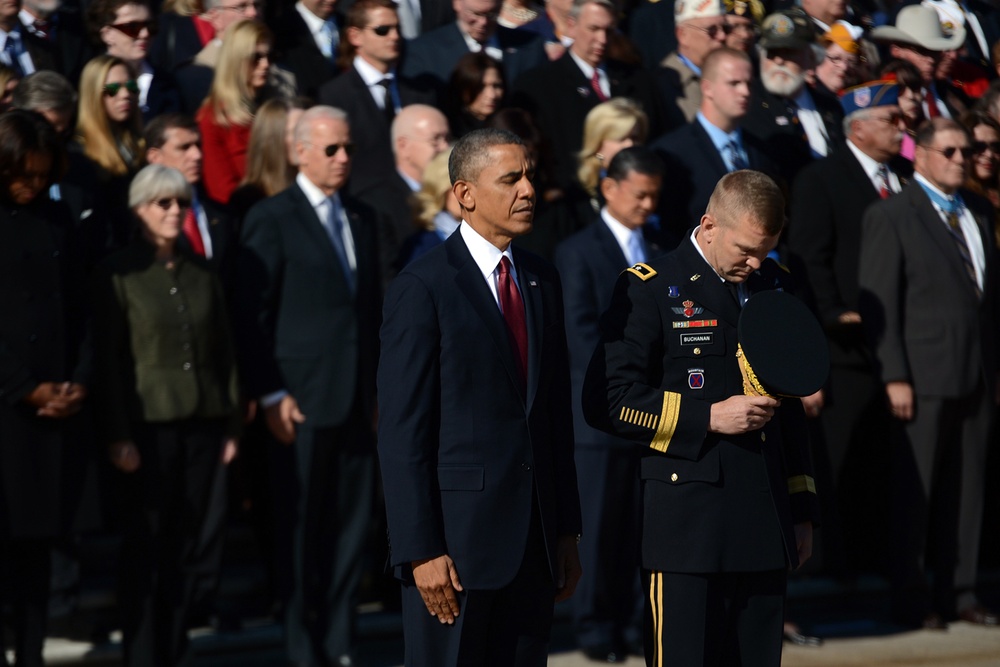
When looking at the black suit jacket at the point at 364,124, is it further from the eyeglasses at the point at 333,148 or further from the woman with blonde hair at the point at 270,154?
the eyeglasses at the point at 333,148

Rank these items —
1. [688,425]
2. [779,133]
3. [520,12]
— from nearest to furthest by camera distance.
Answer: [688,425]
[779,133]
[520,12]

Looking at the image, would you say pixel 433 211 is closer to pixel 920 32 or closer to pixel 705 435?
pixel 705 435

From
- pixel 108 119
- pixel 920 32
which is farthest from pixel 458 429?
pixel 920 32

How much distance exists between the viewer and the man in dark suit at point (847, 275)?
25.6ft

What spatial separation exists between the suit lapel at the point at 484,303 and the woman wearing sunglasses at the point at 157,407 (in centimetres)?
235

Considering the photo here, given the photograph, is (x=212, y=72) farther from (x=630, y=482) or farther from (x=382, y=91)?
(x=630, y=482)

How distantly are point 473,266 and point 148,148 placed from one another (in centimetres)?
309

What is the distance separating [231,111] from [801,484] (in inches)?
159

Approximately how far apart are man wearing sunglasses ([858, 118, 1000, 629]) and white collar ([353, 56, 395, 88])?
2.67m

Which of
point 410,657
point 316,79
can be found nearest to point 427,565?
point 410,657

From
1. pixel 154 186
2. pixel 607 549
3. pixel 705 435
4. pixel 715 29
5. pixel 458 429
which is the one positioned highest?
pixel 715 29

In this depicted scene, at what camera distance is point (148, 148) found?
22.9 ft

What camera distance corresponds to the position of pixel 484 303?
14.2 ft

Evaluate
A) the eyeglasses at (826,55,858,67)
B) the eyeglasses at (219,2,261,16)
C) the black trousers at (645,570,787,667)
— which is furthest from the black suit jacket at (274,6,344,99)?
the black trousers at (645,570,787,667)
